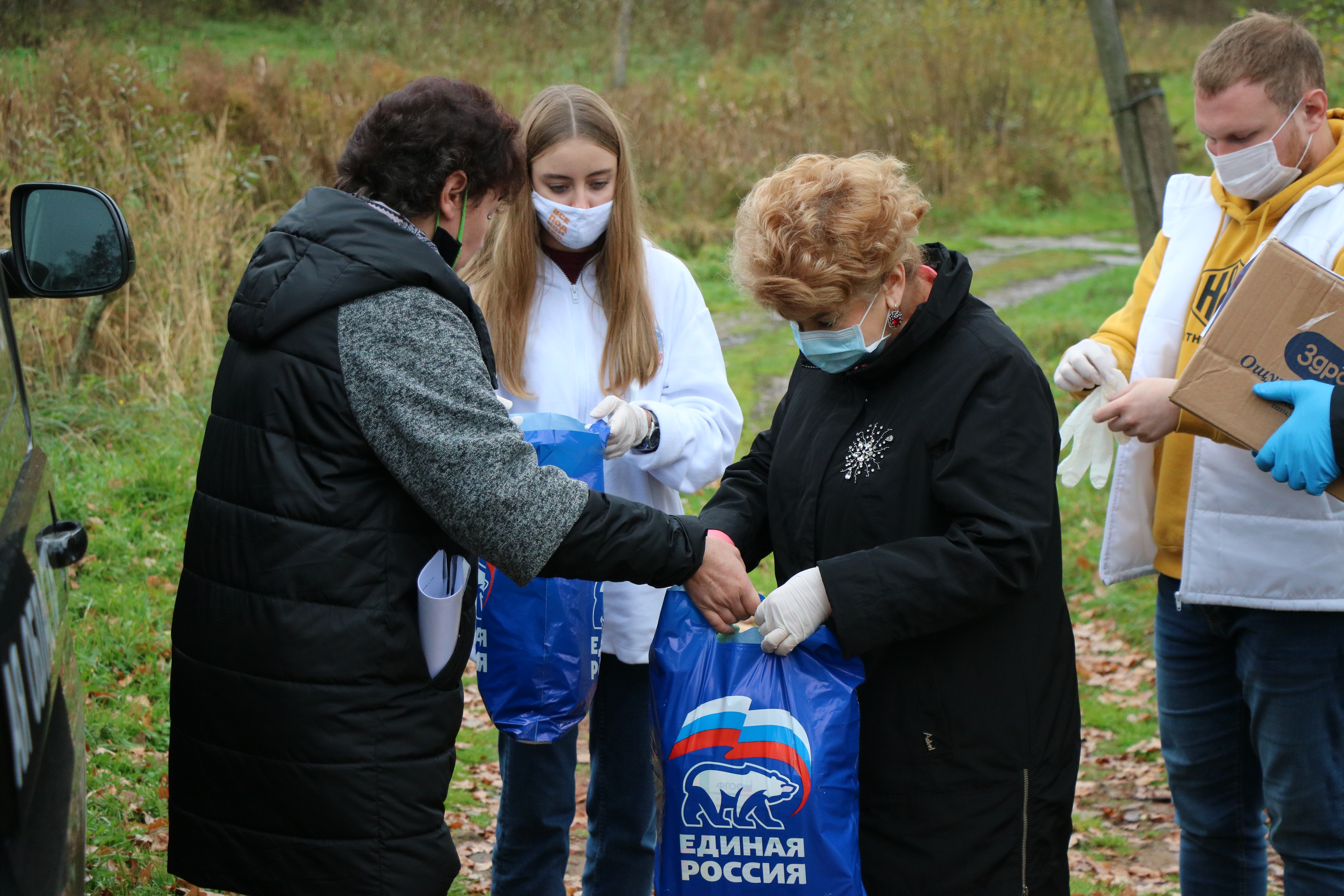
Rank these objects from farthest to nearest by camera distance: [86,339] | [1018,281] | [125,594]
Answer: [1018,281]
[86,339]
[125,594]

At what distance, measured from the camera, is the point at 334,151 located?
9539 millimetres

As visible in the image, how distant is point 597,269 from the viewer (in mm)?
2904

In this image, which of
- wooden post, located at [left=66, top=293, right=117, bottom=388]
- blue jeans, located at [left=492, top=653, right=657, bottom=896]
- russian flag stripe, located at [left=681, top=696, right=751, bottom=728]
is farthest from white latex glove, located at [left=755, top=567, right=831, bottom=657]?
wooden post, located at [left=66, top=293, right=117, bottom=388]

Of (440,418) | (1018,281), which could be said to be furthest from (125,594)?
(1018,281)

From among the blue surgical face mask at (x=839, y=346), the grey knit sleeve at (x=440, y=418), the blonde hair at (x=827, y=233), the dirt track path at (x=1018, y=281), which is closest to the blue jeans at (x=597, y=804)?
the grey knit sleeve at (x=440, y=418)

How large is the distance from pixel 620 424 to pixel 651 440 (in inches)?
5.6

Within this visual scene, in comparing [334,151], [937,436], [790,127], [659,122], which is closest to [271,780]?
[937,436]

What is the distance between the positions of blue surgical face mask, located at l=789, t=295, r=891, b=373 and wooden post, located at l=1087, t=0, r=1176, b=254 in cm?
416

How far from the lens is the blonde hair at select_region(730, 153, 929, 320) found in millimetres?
2066

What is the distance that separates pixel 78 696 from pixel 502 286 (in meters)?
1.35

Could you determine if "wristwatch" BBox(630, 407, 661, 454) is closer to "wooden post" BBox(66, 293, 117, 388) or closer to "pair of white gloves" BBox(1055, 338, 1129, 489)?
"pair of white gloves" BBox(1055, 338, 1129, 489)

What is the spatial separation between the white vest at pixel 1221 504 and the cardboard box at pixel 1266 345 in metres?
0.26

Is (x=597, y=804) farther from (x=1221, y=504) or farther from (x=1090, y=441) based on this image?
(x=1221, y=504)

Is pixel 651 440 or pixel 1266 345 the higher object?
pixel 1266 345
